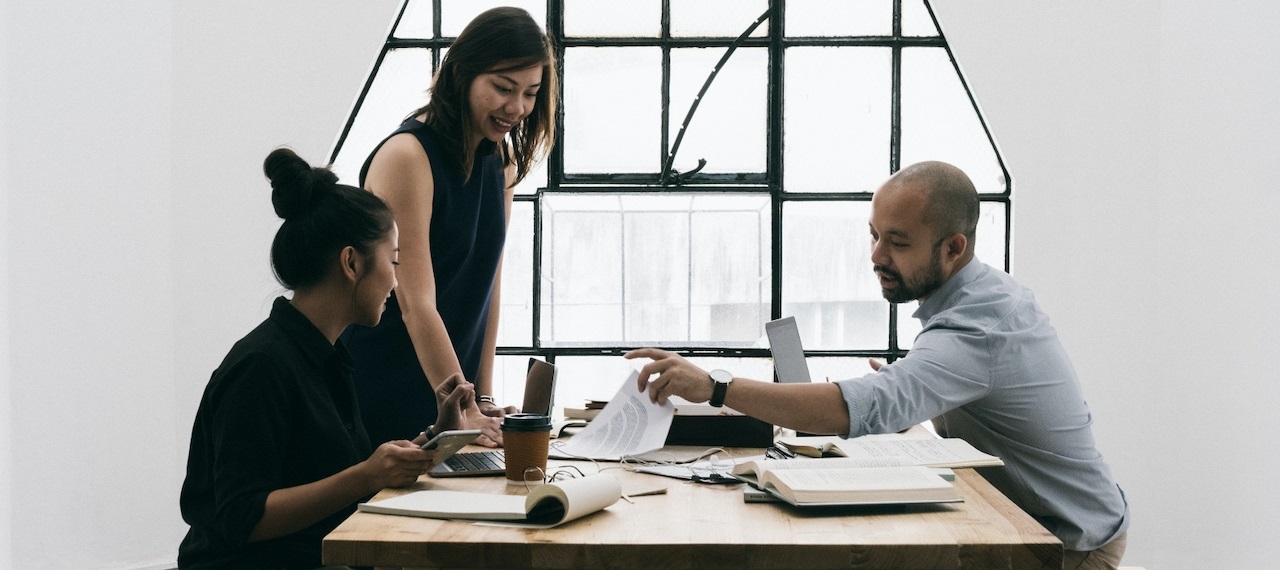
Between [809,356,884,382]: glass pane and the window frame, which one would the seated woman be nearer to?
the window frame

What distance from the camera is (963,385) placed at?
1.86m

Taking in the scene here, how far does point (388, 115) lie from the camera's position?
3664 millimetres

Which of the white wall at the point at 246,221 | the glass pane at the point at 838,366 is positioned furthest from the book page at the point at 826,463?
the glass pane at the point at 838,366

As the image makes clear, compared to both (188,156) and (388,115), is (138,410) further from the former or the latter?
(388,115)

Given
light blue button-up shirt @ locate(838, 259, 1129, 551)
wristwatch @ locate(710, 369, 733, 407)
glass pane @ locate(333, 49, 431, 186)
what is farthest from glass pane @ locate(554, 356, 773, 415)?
wristwatch @ locate(710, 369, 733, 407)

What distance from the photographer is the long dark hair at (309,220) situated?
67.7 inches

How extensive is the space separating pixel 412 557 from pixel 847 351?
2.52 m

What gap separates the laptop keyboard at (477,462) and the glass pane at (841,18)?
2.20 meters

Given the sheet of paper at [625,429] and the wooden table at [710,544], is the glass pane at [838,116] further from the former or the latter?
the wooden table at [710,544]

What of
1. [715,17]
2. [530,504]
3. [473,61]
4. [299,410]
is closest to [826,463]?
[530,504]

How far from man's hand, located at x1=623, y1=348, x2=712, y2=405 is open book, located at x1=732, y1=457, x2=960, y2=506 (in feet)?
0.57

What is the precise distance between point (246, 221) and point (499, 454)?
1966mm

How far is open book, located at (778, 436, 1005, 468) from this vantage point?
5.69 feet

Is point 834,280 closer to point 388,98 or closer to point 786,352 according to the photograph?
point 786,352
